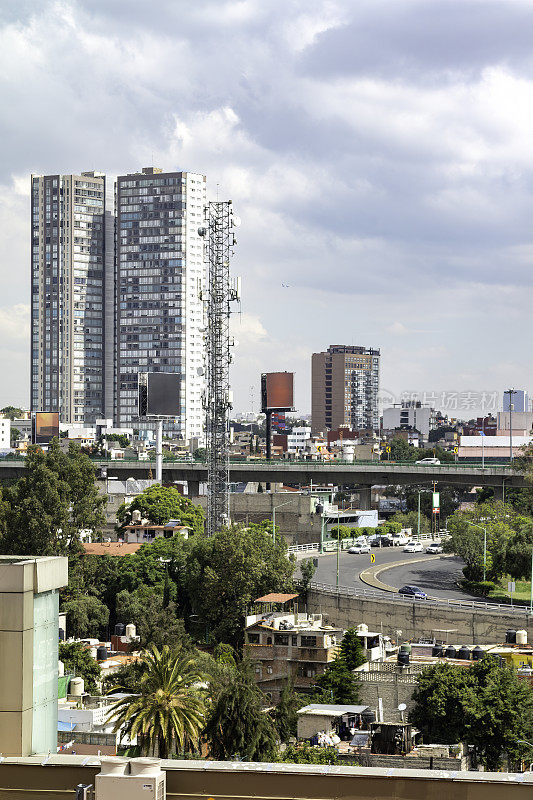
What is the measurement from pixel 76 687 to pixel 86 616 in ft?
108

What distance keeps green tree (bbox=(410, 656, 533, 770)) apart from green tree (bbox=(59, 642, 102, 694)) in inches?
852

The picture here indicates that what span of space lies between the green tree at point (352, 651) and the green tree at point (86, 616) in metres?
27.9

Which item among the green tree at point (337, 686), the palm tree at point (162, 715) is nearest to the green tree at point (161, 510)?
the green tree at point (337, 686)

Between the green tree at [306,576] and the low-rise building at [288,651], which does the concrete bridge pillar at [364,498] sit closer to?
the green tree at [306,576]

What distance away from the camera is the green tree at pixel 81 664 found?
70438mm

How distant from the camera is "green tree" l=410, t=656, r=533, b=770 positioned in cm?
5544

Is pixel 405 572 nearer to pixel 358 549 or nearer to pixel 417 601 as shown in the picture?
pixel 417 601

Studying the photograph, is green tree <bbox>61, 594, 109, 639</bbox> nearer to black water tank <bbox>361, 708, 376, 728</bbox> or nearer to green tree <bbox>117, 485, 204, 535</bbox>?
green tree <bbox>117, 485, 204, 535</bbox>

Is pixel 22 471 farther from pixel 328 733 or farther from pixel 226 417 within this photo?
pixel 328 733

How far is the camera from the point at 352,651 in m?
74.5

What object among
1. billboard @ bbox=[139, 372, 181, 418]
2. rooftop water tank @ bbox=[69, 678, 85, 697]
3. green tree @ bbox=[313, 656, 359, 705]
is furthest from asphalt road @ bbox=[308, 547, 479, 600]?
billboard @ bbox=[139, 372, 181, 418]

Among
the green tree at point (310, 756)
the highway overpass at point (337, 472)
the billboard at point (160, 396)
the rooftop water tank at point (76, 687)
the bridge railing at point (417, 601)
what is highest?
the billboard at point (160, 396)

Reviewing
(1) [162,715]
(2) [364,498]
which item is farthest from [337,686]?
(2) [364,498]

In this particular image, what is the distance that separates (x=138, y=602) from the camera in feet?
324
